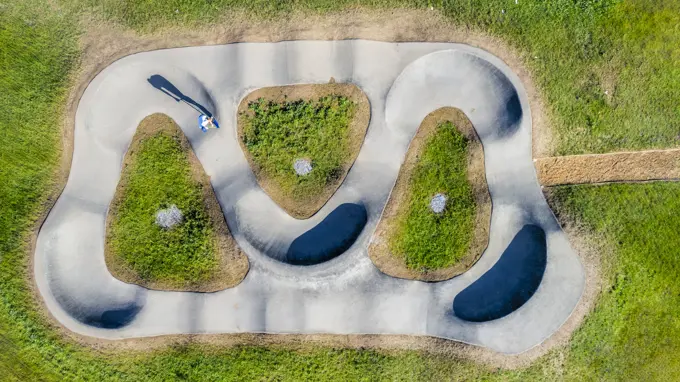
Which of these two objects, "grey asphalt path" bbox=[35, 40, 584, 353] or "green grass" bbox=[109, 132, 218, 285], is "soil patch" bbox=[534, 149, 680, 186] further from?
"green grass" bbox=[109, 132, 218, 285]

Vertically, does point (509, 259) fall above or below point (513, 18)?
below

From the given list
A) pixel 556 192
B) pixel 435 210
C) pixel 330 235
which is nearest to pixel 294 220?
pixel 330 235

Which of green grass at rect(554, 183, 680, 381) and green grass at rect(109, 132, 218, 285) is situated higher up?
green grass at rect(109, 132, 218, 285)

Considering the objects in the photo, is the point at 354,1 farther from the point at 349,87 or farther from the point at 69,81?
the point at 69,81

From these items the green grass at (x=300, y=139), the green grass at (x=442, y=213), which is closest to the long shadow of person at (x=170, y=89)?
the green grass at (x=300, y=139)

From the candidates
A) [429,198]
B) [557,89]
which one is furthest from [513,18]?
[429,198]

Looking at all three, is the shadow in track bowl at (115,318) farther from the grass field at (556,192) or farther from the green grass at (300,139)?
the green grass at (300,139)

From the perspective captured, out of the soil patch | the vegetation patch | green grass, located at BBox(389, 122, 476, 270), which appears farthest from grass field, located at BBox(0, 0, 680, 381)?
green grass, located at BBox(389, 122, 476, 270)

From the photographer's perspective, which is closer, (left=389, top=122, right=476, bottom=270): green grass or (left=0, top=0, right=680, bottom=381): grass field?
(left=0, top=0, right=680, bottom=381): grass field
